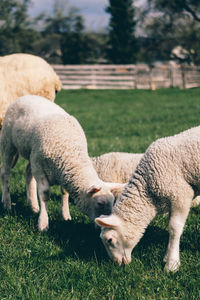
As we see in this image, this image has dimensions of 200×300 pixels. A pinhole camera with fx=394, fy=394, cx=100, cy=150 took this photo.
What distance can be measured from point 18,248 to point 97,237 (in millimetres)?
766

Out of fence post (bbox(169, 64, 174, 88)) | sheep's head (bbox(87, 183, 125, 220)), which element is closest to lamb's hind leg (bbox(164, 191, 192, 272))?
sheep's head (bbox(87, 183, 125, 220))

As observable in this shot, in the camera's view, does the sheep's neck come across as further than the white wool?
No

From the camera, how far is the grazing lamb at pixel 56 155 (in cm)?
378

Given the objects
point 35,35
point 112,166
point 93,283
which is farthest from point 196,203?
point 35,35

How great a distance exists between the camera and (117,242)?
3236mm

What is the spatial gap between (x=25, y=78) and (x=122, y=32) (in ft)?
122

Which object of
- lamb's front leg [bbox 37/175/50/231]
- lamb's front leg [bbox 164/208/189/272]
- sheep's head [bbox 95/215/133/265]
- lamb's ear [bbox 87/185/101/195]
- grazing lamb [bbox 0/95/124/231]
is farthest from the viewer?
lamb's front leg [bbox 37/175/50/231]

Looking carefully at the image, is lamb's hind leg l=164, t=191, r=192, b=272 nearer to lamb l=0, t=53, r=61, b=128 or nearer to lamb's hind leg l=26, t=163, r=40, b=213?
lamb's hind leg l=26, t=163, r=40, b=213

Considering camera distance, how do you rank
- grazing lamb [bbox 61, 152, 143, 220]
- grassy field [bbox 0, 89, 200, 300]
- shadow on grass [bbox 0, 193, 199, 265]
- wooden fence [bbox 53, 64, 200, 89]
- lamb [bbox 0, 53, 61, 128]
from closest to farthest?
grassy field [bbox 0, 89, 200, 300], shadow on grass [bbox 0, 193, 199, 265], grazing lamb [bbox 61, 152, 143, 220], lamb [bbox 0, 53, 61, 128], wooden fence [bbox 53, 64, 200, 89]

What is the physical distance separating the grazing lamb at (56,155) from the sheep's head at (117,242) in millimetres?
447

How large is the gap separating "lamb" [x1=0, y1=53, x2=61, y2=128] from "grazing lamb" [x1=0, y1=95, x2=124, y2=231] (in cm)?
160

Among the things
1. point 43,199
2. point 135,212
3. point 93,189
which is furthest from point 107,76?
point 135,212

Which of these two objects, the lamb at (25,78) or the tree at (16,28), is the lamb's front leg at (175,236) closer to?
the lamb at (25,78)

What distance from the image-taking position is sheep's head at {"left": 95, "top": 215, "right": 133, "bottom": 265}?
3.21m
